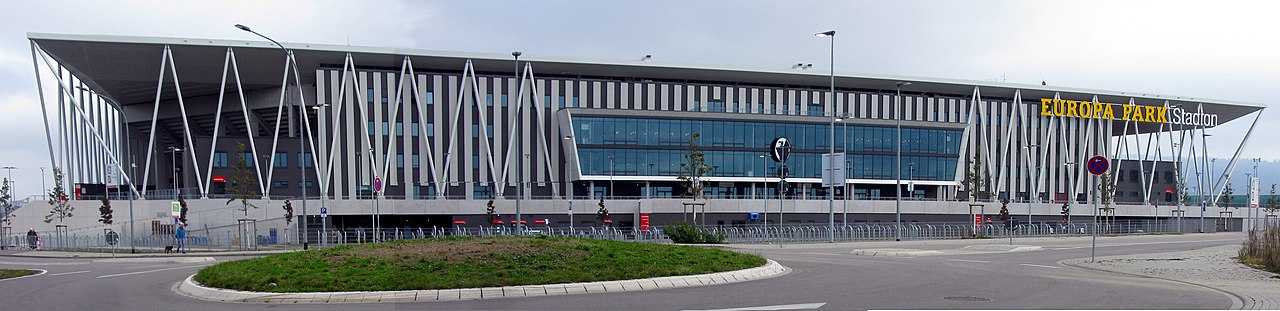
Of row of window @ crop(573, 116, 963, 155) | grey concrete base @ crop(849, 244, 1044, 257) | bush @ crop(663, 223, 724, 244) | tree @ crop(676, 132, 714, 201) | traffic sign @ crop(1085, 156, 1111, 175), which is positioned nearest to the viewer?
traffic sign @ crop(1085, 156, 1111, 175)

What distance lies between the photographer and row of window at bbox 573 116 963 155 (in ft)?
238

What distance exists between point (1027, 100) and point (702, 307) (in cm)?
8788

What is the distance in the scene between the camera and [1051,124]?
90.1 metres

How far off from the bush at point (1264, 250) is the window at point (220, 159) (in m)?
67.0

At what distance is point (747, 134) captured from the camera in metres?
75.6

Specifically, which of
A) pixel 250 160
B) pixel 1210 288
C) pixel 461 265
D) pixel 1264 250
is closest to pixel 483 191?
pixel 250 160

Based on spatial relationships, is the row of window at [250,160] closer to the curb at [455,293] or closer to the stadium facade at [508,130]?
the stadium facade at [508,130]

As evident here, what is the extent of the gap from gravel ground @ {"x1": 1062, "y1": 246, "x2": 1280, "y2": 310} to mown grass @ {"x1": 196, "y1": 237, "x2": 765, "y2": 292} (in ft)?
25.8

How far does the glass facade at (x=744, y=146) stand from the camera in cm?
7250

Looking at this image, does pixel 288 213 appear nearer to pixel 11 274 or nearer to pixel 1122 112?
pixel 11 274

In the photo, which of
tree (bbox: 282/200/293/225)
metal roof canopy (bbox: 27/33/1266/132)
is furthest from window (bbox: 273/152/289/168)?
tree (bbox: 282/200/293/225)

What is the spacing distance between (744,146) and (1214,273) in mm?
57495

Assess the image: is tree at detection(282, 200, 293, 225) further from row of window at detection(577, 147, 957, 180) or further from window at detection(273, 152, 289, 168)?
row of window at detection(577, 147, 957, 180)

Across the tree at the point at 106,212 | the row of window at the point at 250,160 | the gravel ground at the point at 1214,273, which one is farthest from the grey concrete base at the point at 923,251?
the row of window at the point at 250,160
